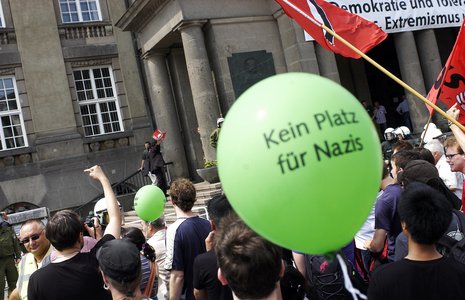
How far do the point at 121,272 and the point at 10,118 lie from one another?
17.8m

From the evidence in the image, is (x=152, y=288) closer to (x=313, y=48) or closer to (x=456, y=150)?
(x=456, y=150)

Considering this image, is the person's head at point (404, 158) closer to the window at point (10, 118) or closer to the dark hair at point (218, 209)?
the dark hair at point (218, 209)

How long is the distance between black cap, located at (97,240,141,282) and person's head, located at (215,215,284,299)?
0.50 meters

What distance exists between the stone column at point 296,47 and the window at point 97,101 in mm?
8696

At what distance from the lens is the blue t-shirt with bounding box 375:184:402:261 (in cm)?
354

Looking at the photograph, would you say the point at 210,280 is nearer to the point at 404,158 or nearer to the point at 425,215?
the point at 425,215

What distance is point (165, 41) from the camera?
1429cm

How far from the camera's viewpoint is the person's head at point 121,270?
91.8 inches

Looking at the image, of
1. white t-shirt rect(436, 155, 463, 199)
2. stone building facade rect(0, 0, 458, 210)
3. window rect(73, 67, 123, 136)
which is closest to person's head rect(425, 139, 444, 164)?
white t-shirt rect(436, 155, 463, 199)

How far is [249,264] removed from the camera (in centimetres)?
198

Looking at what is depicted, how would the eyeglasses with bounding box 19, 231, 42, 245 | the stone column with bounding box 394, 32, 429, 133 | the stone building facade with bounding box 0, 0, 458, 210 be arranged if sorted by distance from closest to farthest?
the eyeglasses with bounding box 19, 231, 42, 245 → the stone building facade with bounding box 0, 0, 458, 210 → the stone column with bounding box 394, 32, 429, 133

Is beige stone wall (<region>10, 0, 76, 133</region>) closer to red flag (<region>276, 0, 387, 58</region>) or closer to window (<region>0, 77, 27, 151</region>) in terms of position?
window (<region>0, 77, 27, 151</region>)

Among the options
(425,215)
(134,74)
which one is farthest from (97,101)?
(425,215)

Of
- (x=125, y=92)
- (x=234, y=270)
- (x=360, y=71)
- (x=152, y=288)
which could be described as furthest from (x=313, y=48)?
(x=234, y=270)
